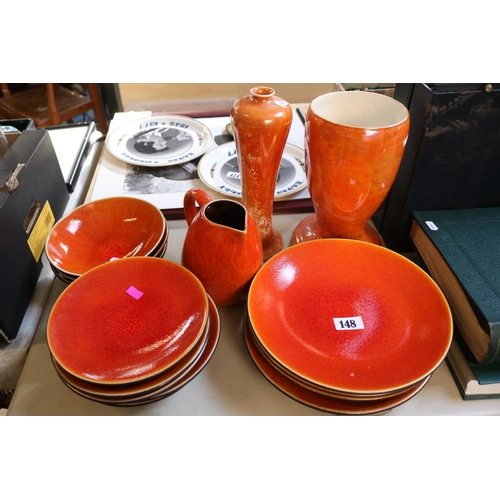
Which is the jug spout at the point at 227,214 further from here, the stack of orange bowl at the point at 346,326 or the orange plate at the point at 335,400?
the orange plate at the point at 335,400

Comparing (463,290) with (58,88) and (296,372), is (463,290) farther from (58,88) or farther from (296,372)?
(58,88)

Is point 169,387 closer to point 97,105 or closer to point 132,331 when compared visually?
point 132,331

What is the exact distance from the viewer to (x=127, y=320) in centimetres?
55

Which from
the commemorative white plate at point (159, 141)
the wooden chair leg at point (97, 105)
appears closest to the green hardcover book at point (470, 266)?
the commemorative white plate at point (159, 141)

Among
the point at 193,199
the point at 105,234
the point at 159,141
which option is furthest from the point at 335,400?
the point at 159,141

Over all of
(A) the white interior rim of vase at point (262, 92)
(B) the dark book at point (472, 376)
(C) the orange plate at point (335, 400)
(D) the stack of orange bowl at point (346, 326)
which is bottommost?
(B) the dark book at point (472, 376)

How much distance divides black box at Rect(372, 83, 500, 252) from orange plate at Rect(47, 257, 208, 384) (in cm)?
37

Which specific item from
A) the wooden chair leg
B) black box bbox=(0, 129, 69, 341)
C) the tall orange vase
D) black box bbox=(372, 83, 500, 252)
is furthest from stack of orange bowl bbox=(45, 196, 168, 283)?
the wooden chair leg

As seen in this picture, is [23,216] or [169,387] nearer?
[169,387]

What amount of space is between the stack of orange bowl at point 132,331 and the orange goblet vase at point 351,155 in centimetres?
24

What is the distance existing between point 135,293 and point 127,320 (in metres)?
0.04

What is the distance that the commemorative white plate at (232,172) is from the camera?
2.78ft

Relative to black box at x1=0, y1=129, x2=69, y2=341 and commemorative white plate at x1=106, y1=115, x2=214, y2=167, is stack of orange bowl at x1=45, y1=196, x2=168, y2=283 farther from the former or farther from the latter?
commemorative white plate at x1=106, y1=115, x2=214, y2=167

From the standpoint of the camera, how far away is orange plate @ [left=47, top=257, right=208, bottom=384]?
491 millimetres
